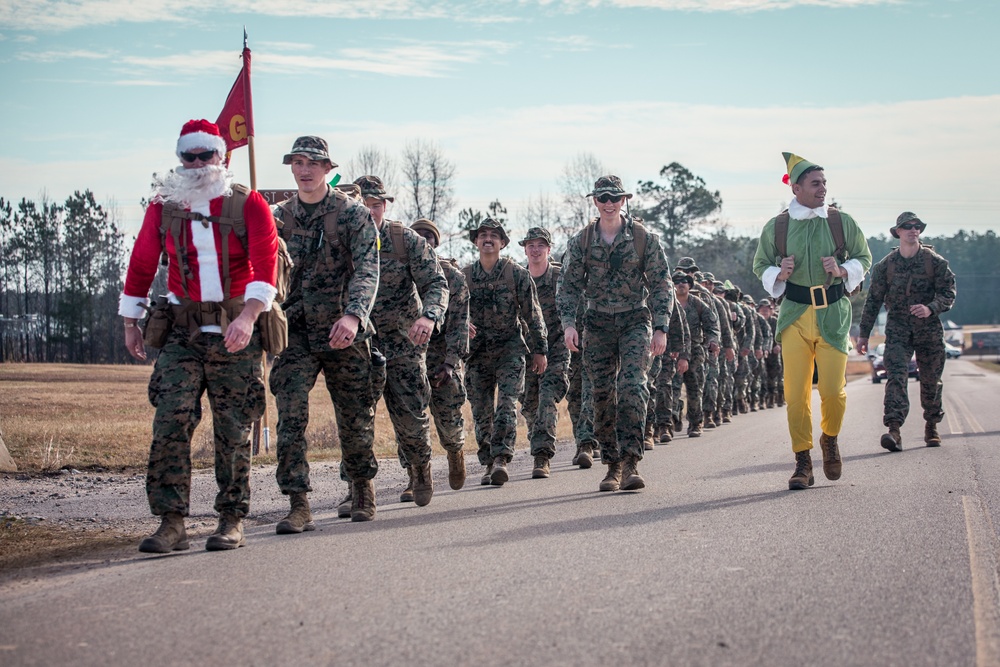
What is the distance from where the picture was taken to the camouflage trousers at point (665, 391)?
16.4m

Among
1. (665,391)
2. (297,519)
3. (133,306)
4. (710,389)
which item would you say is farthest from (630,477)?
(710,389)

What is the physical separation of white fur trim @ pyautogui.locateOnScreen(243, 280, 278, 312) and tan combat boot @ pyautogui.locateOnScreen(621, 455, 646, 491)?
3593mm

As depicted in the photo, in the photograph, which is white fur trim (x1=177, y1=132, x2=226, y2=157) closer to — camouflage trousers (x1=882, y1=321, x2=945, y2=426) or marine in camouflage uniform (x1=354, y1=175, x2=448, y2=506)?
marine in camouflage uniform (x1=354, y1=175, x2=448, y2=506)

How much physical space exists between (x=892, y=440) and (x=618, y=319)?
4.24m

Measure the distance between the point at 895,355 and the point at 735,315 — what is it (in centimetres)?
838

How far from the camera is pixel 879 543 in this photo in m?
6.47

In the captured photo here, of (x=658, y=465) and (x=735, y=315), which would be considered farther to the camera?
(x=735, y=315)

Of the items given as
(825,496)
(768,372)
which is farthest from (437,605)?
(768,372)

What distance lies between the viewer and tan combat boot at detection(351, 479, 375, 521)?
815 cm

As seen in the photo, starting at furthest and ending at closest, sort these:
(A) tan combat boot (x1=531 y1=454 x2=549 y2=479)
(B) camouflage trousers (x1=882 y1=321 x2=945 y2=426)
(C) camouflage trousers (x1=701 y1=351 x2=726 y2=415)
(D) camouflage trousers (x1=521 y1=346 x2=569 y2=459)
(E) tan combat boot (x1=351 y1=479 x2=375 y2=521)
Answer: (C) camouflage trousers (x1=701 y1=351 x2=726 y2=415), (B) camouflage trousers (x1=882 y1=321 x2=945 y2=426), (D) camouflage trousers (x1=521 y1=346 x2=569 y2=459), (A) tan combat boot (x1=531 y1=454 x2=549 y2=479), (E) tan combat boot (x1=351 y1=479 x2=375 y2=521)

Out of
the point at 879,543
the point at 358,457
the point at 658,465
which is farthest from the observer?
the point at 658,465

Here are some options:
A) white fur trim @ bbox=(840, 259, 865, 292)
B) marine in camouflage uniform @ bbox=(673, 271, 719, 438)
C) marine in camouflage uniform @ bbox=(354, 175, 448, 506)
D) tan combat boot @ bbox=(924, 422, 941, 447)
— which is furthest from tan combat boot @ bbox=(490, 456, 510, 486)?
marine in camouflage uniform @ bbox=(673, 271, 719, 438)

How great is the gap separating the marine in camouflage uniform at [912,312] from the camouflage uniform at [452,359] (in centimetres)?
498

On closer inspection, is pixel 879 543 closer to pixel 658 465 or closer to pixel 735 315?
pixel 658 465
